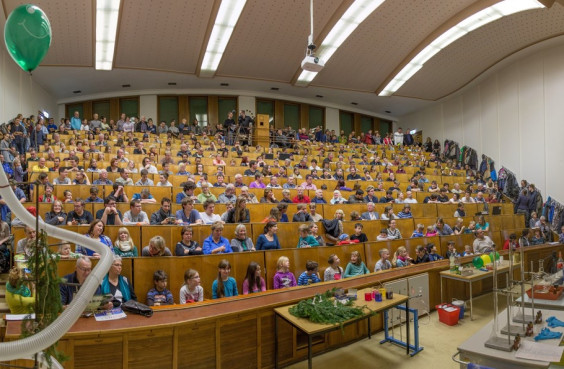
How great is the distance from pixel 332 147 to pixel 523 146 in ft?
22.0

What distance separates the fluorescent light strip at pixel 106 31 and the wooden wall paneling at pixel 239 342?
970 cm

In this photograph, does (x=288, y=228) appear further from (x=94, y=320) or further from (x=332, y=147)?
(x=332, y=147)

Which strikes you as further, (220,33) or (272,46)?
(272,46)

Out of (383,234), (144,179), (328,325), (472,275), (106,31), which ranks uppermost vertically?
(106,31)

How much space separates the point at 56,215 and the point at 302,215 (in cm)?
377

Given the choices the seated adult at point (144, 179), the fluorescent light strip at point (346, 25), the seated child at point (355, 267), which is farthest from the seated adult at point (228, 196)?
the fluorescent light strip at point (346, 25)

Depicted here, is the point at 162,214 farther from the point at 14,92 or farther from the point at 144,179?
the point at 14,92

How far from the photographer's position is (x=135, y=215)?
5648 millimetres

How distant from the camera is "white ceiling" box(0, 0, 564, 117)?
10.9m

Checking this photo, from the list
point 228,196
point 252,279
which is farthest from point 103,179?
point 252,279

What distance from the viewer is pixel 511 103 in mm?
14039

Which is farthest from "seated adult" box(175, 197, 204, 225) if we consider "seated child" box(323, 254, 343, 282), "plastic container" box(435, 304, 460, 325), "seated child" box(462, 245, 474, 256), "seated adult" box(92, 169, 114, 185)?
"seated child" box(462, 245, 474, 256)

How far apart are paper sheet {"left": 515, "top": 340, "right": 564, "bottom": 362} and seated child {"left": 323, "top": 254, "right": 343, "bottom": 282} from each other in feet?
9.14

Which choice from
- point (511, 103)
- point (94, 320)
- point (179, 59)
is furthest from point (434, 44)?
point (94, 320)
